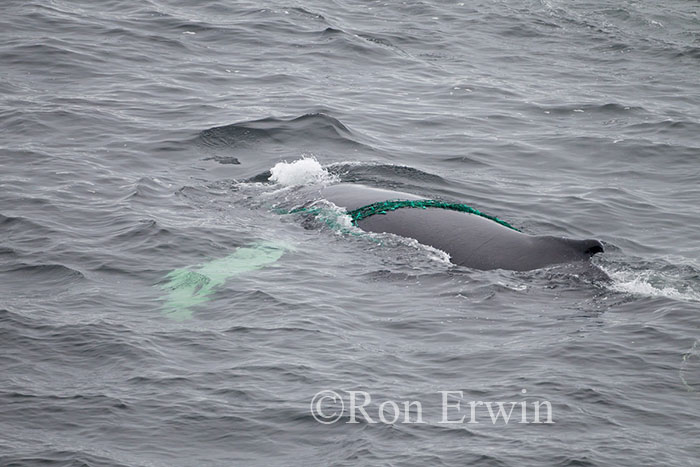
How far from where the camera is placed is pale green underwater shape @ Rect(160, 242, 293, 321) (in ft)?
46.0

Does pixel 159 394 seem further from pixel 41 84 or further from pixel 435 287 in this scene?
pixel 41 84

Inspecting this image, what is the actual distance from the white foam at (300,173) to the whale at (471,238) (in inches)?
75.3

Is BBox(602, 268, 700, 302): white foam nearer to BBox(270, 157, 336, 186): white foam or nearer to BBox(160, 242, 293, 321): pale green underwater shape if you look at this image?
BBox(160, 242, 293, 321): pale green underwater shape

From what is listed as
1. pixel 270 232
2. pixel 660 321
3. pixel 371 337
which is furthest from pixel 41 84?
pixel 660 321

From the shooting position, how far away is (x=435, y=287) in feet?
47.6

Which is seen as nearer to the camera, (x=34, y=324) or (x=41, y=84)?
(x=34, y=324)

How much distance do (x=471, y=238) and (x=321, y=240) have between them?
2.51 m

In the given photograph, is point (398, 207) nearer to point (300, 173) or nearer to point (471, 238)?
point (471, 238)

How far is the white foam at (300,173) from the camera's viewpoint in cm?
1945

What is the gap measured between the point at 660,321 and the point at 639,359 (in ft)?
3.96

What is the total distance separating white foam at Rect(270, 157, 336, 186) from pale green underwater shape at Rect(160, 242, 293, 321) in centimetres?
317

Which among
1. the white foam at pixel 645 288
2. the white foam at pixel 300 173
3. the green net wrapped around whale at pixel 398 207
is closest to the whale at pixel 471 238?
the green net wrapped around whale at pixel 398 207

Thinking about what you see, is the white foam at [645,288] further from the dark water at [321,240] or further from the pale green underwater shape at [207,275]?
the pale green underwater shape at [207,275]

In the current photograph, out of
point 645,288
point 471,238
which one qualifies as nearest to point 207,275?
point 471,238
